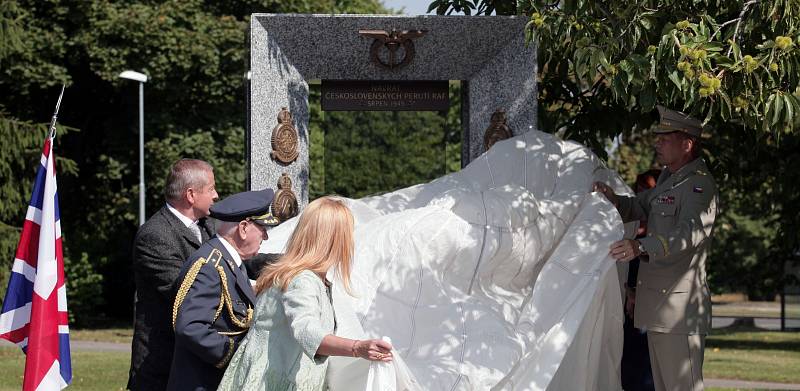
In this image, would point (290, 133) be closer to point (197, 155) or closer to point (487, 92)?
point (487, 92)

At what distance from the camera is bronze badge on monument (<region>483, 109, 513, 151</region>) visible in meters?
9.03

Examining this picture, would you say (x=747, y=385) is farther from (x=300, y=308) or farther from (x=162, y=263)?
(x=300, y=308)

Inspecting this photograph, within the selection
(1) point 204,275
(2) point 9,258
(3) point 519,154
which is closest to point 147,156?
(2) point 9,258

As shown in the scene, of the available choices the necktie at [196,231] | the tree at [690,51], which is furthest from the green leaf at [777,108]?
the necktie at [196,231]

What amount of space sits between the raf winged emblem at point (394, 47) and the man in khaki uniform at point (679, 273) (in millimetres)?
2404

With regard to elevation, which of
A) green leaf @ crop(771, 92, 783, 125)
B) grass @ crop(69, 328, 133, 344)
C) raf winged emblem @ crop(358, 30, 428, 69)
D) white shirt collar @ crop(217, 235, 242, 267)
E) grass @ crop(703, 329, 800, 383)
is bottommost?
grass @ crop(69, 328, 133, 344)

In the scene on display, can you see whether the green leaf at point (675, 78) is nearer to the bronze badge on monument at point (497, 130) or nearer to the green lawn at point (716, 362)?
the bronze badge on monument at point (497, 130)

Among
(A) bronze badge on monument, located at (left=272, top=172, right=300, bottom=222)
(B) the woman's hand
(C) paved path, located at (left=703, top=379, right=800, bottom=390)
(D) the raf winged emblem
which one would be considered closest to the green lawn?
(C) paved path, located at (left=703, top=379, right=800, bottom=390)

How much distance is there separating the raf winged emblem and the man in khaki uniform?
7.89 ft

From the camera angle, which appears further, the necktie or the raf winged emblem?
the raf winged emblem

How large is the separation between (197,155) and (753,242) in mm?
23745

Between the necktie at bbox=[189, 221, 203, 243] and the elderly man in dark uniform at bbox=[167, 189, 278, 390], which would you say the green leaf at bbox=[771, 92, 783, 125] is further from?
the necktie at bbox=[189, 221, 203, 243]

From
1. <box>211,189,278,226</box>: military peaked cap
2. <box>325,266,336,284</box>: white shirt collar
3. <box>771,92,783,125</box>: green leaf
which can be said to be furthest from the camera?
<box>771,92,783,125</box>: green leaf

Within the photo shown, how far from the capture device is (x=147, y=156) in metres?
26.1
